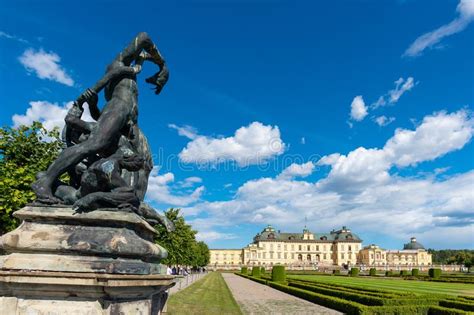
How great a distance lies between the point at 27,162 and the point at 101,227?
1448 centimetres

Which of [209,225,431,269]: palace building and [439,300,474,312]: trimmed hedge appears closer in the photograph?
[439,300,474,312]: trimmed hedge

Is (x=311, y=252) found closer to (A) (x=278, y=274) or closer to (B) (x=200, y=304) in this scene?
(A) (x=278, y=274)

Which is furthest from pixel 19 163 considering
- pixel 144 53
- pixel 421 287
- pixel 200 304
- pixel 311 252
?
pixel 311 252

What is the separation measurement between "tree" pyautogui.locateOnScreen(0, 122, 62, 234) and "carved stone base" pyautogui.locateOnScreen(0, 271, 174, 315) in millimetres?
11574

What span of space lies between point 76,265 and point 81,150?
1.01 m

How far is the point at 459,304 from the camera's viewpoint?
50.7 feet

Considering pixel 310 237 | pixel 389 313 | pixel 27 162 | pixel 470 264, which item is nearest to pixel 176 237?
pixel 27 162

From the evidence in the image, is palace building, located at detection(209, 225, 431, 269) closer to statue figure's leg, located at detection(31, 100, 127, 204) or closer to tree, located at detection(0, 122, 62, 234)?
tree, located at detection(0, 122, 62, 234)

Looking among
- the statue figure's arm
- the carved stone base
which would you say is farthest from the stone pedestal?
the statue figure's arm

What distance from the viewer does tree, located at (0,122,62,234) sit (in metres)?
13.1

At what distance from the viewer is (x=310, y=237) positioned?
132 meters

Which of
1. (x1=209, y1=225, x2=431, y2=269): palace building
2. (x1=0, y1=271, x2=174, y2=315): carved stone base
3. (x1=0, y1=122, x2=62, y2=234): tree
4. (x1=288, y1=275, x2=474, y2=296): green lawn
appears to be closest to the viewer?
(x1=0, y1=271, x2=174, y2=315): carved stone base

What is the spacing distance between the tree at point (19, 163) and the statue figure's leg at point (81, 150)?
36.3 ft

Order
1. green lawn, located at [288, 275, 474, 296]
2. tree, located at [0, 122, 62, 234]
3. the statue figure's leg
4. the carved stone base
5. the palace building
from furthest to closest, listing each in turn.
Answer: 1. the palace building
2. green lawn, located at [288, 275, 474, 296]
3. tree, located at [0, 122, 62, 234]
4. the statue figure's leg
5. the carved stone base
